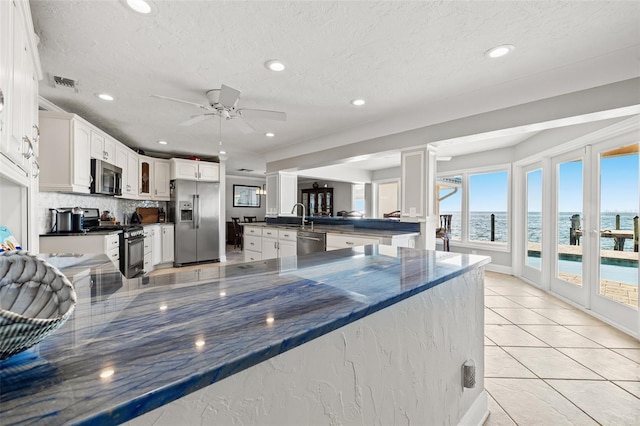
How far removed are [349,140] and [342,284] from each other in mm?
3620

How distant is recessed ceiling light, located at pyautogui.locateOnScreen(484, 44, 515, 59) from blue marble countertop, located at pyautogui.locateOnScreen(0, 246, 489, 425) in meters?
1.83

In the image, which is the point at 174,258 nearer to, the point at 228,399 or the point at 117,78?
the point at 117,78

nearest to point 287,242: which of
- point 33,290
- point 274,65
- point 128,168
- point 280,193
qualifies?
point 280,193

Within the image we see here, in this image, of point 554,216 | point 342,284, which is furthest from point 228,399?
point 554,216

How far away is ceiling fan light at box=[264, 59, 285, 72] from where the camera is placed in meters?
2.34

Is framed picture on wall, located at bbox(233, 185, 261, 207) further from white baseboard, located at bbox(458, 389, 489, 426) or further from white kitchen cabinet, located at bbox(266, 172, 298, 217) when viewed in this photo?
white baseboard, located at bbox(458, 389, 489, 426)

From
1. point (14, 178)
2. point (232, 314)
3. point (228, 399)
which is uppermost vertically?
point (14, 178)

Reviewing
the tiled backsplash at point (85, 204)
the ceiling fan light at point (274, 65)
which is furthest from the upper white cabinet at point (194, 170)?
the ceiling fan light at point (274, 65)

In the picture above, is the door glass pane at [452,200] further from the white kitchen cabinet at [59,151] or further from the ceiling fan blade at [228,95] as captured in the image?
the white kitchen cabinet at [59,151]

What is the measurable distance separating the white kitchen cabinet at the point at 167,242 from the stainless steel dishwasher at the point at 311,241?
2.78 metres

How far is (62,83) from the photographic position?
269 cm

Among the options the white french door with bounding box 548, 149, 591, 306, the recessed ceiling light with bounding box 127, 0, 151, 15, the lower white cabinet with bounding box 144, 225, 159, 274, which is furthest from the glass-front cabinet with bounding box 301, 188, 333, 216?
the recessed ceiling light with bounding box 127, 0, 151, 15

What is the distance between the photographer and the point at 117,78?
2625mm

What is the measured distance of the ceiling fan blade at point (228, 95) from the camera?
7.99ft
